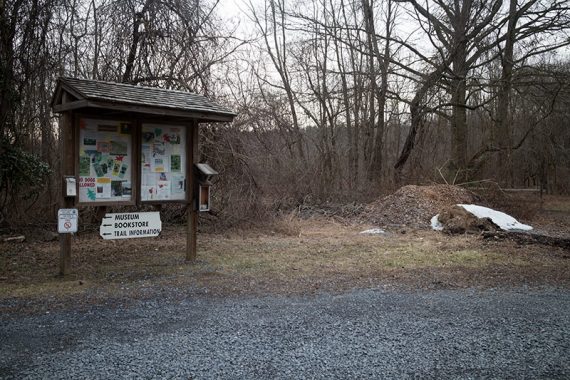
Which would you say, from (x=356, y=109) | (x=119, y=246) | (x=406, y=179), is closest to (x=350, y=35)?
(x=356, y=109)

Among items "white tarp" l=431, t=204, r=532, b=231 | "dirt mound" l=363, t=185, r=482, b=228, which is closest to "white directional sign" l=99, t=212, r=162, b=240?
"white tarp" l=431, t=204, r=532, b=231

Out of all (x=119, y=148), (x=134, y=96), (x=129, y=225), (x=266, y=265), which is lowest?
(x=266, y=265)

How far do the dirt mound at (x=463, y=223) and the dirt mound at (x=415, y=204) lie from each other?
0.70m

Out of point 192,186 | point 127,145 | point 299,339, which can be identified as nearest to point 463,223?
point 192,186

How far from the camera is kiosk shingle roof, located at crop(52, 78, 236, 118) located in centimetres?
651

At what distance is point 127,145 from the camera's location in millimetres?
7371

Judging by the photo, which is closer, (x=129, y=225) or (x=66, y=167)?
(x=66, y=167)

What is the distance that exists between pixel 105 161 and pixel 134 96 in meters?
1.03

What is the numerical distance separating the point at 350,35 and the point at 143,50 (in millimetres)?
12265

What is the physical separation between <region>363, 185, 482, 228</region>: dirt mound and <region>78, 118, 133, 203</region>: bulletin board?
881 centimetres

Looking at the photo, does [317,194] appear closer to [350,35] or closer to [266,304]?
[350,35]

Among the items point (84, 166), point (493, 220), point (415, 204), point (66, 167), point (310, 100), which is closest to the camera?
point (66, 167)

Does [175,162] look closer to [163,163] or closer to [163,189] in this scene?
[163,163]

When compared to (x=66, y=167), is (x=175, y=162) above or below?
above
